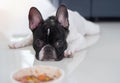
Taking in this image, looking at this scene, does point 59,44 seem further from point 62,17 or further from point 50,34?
point 62,17

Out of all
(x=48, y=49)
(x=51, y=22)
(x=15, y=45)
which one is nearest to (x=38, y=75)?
(x=48, y=49)

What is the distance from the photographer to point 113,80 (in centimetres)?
184

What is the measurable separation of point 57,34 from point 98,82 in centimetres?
45

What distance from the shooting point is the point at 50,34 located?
2.00 meters

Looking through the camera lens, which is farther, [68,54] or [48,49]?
[68,54]

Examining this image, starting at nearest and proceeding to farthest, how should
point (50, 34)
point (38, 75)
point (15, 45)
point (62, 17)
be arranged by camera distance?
point (38, 75) → point (50, 34) → point (62, 17) → point (15, 45)

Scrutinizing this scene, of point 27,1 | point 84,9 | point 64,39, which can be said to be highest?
point 64,39

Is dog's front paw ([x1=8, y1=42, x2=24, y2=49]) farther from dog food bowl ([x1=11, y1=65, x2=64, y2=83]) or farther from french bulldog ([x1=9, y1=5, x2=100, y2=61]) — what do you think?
dog food bowl ([x1=11, y1=65, x2=64, y2=83])

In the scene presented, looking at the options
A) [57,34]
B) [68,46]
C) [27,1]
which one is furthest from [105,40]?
[27,1]

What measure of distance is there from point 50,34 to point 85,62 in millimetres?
342

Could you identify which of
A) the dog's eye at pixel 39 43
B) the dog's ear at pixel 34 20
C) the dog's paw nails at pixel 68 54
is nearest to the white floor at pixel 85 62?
the dog's paw nails at pixel 68 54

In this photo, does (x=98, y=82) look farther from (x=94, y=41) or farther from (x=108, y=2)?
(x=108, y=2)

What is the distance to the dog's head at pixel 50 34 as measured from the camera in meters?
2.01

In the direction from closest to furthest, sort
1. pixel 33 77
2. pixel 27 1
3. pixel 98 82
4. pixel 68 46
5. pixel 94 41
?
pixel 33 77 → pixel 98 82 → pixel 68 46 → pixel 94 41 → pixel 27 1
